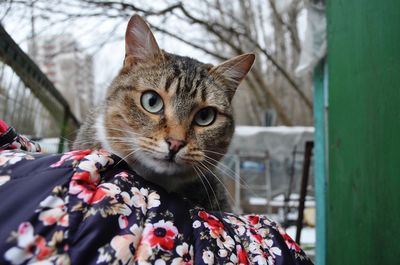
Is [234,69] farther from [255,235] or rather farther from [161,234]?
[161,234]

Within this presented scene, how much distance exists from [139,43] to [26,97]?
933mm

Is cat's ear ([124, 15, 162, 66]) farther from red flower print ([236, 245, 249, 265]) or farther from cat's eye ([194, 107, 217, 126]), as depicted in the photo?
red flower print ([236, 245, 249, 265])

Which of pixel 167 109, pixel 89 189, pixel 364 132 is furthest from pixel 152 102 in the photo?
pixel 364 132

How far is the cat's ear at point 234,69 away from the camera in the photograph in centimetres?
162

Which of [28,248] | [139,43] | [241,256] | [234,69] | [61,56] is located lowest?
[241,256]

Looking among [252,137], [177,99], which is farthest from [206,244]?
[252,137]

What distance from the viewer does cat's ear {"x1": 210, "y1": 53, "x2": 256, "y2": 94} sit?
1.62 m

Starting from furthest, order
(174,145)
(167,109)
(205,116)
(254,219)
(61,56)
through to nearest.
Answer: (61,56), (205,116), (167,109), (174,145), (254,219)

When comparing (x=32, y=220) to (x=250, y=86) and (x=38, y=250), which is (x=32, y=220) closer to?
(x=38, y=250)

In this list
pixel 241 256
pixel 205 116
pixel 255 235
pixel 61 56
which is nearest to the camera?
pixel 241 256

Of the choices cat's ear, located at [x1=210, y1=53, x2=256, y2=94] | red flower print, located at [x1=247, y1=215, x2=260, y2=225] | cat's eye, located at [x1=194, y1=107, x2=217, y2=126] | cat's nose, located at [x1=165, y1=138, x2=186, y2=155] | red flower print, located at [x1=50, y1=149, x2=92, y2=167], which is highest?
cat's ear, located at [x1=210, y1=53, x2=256, y2=94]

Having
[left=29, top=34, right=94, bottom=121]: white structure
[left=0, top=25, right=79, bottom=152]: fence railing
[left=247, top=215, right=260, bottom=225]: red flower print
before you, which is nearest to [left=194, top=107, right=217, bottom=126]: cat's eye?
[left=247, top=215, right=260, bottom=225]: red flower print

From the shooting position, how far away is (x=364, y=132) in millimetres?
1626

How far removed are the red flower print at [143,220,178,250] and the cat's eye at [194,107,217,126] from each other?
70 centimetres
